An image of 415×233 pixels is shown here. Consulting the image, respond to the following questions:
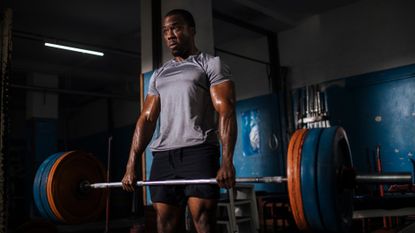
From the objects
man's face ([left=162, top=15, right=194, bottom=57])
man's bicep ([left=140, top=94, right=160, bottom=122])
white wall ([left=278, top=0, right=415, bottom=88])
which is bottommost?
man's bicep ([left=140, top=94, right=160, bottom=122])

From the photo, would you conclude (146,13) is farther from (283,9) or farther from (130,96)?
(130,96)

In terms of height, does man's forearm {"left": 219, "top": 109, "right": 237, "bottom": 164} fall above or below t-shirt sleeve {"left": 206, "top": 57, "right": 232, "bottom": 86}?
below

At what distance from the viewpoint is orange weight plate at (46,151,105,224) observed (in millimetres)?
1990

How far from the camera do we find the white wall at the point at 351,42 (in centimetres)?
414

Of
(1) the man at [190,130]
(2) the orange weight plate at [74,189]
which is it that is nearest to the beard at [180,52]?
(1) the man at [190,130]

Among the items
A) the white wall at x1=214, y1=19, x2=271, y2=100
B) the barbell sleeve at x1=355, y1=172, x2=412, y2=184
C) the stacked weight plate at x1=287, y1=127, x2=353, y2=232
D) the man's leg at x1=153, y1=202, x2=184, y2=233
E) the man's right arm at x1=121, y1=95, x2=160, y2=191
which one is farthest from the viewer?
the white wall at x1=214, y1=19, x2=271, y2=100

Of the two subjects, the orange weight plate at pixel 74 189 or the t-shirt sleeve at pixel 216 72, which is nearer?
the t-shirt sleeve at pixel 216 72

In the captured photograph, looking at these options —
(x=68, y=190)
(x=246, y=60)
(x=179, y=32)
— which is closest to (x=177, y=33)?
(x=179, y=32)

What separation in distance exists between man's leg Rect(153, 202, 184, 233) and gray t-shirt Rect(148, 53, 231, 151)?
230 mm

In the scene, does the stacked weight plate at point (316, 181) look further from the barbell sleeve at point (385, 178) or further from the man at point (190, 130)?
the man at point (190, 130)

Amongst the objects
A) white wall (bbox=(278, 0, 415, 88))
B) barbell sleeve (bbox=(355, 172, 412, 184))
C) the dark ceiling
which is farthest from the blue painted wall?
barbell sleeve (bbox=(355, 172, 412, 184))

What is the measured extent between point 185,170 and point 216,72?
395 mm

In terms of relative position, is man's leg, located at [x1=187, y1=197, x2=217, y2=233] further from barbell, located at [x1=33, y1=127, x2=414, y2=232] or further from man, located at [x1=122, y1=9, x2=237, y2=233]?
barbell, located at [x1=33, y1=127, x2=414, y2=232]

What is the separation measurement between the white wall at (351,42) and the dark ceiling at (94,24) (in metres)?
0.17
